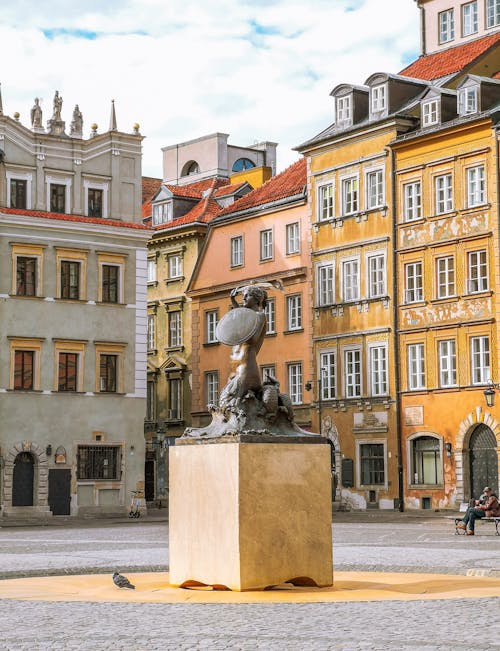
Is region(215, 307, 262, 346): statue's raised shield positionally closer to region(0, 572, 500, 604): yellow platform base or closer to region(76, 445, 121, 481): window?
region(0, 572, 500, 604): yellow platform base

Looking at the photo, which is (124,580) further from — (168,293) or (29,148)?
(168,293)

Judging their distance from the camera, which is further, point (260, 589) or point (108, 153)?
point (108, 153)

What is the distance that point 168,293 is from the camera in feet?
223

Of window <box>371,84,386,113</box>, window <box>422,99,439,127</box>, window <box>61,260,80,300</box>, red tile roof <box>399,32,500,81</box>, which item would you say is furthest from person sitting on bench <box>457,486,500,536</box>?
red tile roof <box>399,32,500,81</box>

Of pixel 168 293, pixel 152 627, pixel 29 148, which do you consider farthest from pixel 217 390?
pixel 152 627

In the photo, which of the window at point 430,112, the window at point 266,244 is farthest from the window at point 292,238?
the window at point 430,112

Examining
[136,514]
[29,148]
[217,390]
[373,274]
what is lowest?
[136,514]


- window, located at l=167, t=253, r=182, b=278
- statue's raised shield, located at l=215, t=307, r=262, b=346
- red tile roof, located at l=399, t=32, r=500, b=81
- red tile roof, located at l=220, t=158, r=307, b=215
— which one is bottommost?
statue's raised shield, located at l=215, t=307, r=262, b=346

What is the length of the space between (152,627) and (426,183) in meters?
41.2

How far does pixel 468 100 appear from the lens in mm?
51125

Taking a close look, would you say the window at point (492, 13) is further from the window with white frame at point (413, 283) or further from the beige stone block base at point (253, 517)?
the beige stone block base at point (253, 517)

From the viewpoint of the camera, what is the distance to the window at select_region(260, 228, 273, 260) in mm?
60625

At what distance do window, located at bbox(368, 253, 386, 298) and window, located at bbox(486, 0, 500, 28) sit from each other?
1176cm

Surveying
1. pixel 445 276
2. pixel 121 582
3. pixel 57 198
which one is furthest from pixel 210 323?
pixel 121 582
